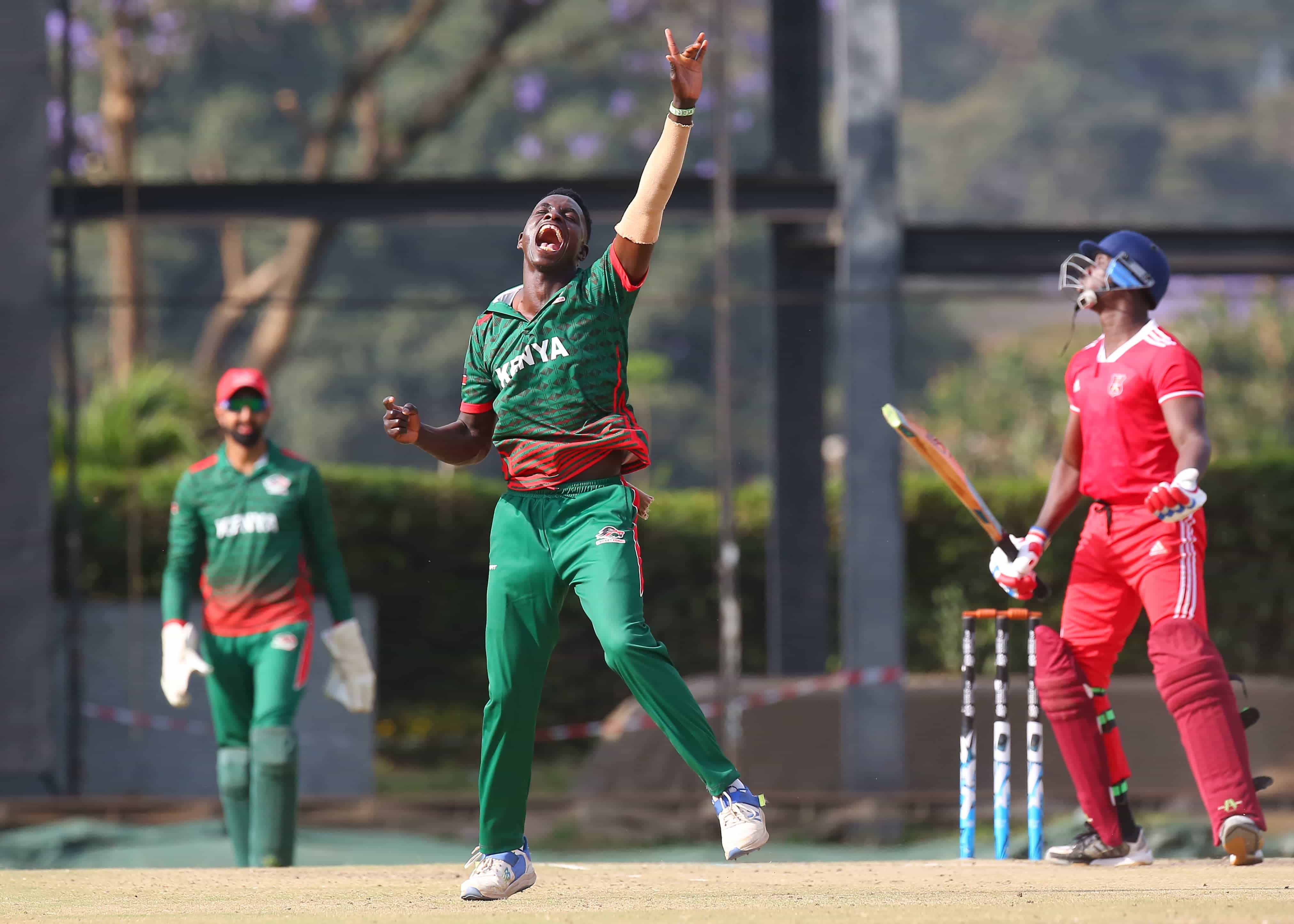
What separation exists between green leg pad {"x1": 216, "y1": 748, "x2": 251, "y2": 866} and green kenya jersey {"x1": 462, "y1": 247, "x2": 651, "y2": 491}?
2.73m

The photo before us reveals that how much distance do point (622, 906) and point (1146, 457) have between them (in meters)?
2.43

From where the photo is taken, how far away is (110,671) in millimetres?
12414

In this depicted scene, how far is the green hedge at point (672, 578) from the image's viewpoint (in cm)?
1444

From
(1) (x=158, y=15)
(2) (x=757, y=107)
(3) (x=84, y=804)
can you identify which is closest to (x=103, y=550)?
(3) (x=84, y=804)

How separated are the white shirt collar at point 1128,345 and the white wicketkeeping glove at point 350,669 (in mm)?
3154

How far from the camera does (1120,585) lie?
645cm

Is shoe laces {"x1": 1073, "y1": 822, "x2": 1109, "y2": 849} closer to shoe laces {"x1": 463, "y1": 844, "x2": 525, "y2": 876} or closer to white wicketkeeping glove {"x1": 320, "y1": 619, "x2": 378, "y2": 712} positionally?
shoe laces {"x1": 463, "y1": 844, "x2": 525, "y2": 876}

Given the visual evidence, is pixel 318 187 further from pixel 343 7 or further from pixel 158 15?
pixel 343 7

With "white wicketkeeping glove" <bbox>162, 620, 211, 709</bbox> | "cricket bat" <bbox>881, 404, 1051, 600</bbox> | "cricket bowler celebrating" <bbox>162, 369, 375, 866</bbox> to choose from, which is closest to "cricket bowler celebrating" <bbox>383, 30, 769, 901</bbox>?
"cricket bat" <bbox>881, 404, 1051, 600</bbox>

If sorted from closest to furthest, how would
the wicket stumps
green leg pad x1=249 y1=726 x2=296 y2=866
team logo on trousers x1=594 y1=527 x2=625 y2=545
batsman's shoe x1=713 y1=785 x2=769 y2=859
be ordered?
batsman's shoe x1=713 y1=785 x2=769 y2=859 < team logo on trousers x1=594 y1=527 x2=625 y2=545 < the wicket stumps < green leg pad x1=249 y1=726 x2=296 y2=866

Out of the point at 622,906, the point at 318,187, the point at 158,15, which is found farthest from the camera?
the point at 158,15

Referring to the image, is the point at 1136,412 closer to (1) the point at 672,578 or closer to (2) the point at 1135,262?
(2) the point at 1135,262

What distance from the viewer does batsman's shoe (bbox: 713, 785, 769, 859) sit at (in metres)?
5.04

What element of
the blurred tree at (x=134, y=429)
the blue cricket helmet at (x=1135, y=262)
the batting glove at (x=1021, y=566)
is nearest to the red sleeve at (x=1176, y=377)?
the blue cricket helmet at (x=1135, y=262)
